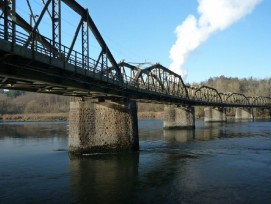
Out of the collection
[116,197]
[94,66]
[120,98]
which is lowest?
[116,197]

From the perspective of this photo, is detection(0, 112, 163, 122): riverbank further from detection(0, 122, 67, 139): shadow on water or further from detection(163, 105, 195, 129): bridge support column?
detection(163, 105, 195, 129): bridge support column

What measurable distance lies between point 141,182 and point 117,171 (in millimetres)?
4339

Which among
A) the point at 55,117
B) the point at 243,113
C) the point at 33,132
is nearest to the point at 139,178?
the point at 33,132

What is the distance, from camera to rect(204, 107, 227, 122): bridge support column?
127m

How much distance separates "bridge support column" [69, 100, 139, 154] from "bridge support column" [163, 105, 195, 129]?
45358 millimetres

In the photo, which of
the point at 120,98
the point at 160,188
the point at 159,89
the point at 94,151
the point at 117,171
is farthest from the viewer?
the point at 159,89

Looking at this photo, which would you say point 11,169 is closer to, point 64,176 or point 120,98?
point 64,176

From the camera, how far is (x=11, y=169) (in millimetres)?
26922

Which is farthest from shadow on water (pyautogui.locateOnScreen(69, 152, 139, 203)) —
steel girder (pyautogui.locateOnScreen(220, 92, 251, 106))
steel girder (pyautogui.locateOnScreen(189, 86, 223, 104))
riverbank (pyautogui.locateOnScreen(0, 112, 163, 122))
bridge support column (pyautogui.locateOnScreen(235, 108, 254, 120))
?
bridge support column (pyautogui.locateOnScreen(235, 108, 254, 120))

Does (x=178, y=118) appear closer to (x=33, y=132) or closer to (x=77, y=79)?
(x=33, y=132)

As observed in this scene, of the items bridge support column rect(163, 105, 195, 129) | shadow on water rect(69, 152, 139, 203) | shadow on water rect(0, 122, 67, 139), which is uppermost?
bridge support column rect(163, 105, 195, 129)

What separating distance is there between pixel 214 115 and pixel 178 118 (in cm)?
5191

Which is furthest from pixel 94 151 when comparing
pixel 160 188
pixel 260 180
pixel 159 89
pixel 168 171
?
pixel 159 89

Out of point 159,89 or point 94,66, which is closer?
A: point 94,66
